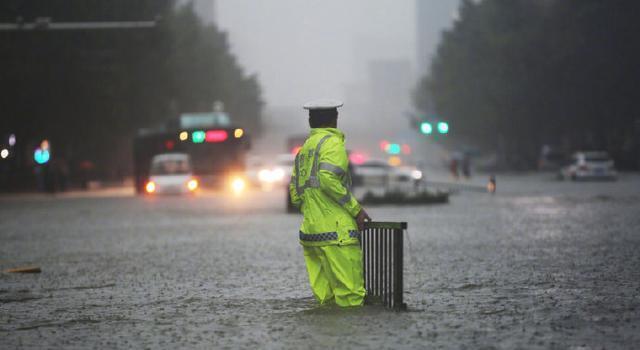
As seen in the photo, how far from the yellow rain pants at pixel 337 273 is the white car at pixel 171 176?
38.0m

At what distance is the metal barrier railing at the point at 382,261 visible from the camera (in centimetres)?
971

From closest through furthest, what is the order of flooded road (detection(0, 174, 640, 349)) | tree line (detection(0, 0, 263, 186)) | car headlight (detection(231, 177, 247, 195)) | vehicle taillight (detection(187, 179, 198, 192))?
flooded road (detection(0, 174, 640, 349)) < vehicle taillight (detection(187, 179, 198, 192)) < tree line (detection(0, 0, 263, 186)) < car headlight (detection(231, 177, 247, 195))

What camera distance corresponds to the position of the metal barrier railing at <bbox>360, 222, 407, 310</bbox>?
9.71m

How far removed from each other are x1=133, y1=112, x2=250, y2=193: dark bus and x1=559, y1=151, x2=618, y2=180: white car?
50.3ft

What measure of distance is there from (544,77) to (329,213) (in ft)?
212

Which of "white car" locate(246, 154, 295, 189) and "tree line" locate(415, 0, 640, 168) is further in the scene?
"tree line" locate(415, 0, 640, 168)

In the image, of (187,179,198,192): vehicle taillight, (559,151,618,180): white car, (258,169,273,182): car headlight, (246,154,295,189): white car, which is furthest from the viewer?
A: (258,169,273,182): car headlight

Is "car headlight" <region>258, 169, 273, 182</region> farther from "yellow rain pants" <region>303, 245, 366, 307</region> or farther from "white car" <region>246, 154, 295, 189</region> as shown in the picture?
"yellow rain pants" <region>303, 245, 366, 307</region>

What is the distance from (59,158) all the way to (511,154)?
39783 millimetres

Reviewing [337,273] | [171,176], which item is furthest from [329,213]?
[171,176]

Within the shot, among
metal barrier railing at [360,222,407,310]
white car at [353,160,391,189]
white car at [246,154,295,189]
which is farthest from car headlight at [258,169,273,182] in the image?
metal barrier railing at [360,222,407,310]

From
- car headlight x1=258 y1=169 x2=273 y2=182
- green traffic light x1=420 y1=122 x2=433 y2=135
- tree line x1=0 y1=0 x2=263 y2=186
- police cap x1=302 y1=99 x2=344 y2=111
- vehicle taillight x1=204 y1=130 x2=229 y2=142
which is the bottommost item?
car headlight x1=258 y1=169 x2=273 y2=182

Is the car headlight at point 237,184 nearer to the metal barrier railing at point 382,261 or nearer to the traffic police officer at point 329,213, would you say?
the metal barrier railing at point 382,261

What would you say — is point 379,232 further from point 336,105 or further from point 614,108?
point 614,108
